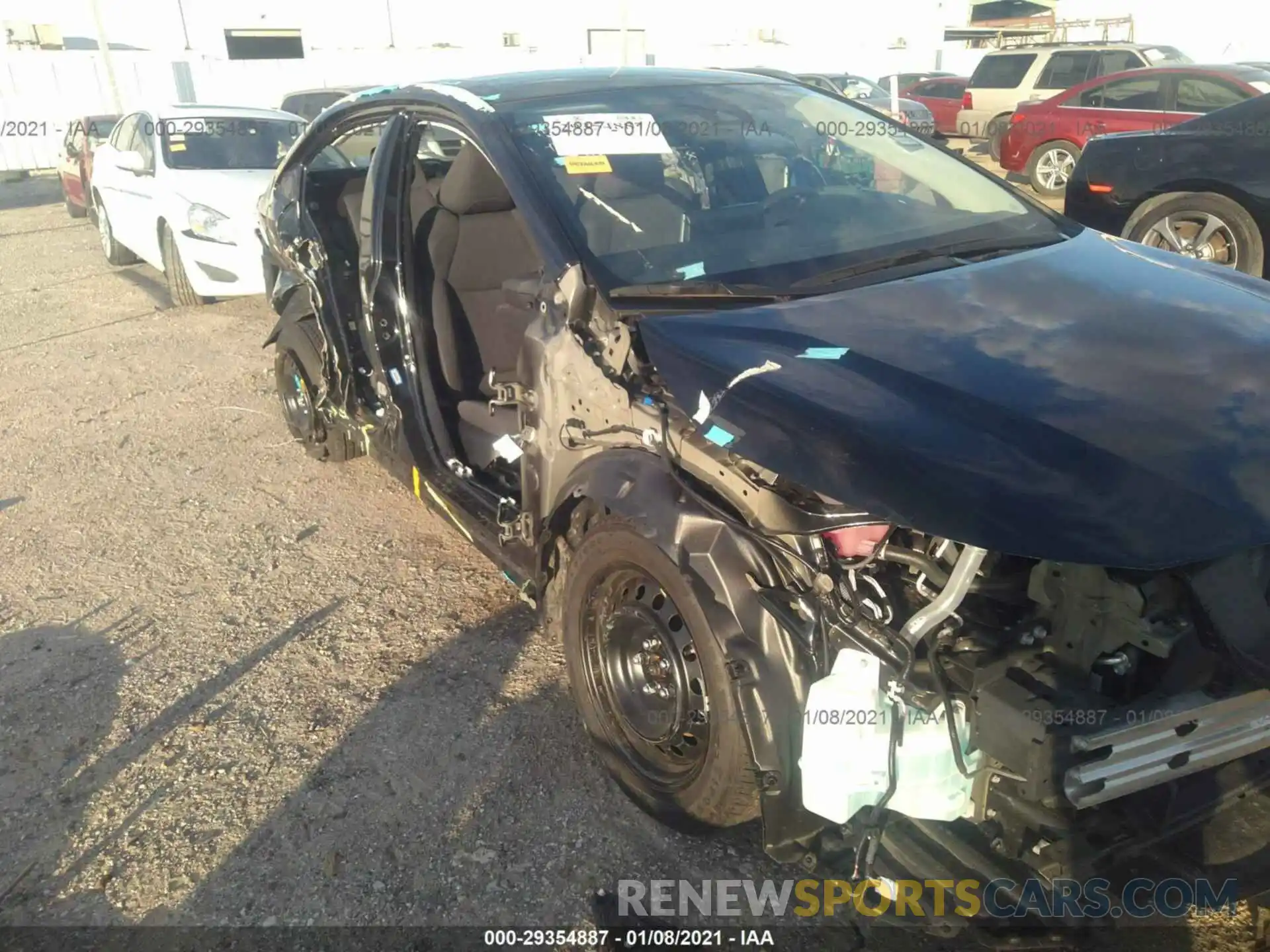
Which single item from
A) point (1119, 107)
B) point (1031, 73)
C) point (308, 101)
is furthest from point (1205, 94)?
point (308, 101)

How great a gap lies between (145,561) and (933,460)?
356 centimetres

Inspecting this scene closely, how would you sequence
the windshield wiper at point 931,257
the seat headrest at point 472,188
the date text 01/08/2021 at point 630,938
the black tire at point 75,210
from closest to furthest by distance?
1. the date text 01/08/2021 at point 630,938
2. the windshield wiper at point 931,257
3. the seat headrest at point 472,188
4. the black tire at point 75,210

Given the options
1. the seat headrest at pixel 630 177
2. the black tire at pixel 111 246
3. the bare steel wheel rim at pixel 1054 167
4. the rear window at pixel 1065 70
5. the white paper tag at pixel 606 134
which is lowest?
the black tire at pixel 111 246

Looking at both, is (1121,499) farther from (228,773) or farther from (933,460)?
(228,773)

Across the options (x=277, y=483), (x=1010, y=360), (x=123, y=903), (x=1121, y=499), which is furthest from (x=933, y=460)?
(x=277, y=483)

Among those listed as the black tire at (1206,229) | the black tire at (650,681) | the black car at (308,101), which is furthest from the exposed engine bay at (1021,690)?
the black car at (308,101)

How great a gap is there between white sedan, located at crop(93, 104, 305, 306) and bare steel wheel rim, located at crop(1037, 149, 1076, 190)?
883cm

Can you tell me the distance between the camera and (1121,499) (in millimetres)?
1735

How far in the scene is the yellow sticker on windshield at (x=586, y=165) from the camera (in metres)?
2.83

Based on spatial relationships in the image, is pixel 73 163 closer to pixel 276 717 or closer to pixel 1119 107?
pixel 276 717

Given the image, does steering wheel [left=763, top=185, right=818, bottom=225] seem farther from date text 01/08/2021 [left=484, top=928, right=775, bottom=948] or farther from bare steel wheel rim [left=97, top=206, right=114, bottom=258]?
bare steel wheel rim [left=97, top=206, right=114, bottom=258]

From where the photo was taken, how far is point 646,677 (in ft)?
Result: 8.48

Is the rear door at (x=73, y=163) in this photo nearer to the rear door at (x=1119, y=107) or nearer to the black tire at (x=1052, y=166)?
the black tire at (x=1052, y=166)

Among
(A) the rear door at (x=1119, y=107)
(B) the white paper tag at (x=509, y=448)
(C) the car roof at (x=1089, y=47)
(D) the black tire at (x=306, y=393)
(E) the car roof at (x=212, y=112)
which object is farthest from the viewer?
(C) the car roof at (x=1089, y=47)
